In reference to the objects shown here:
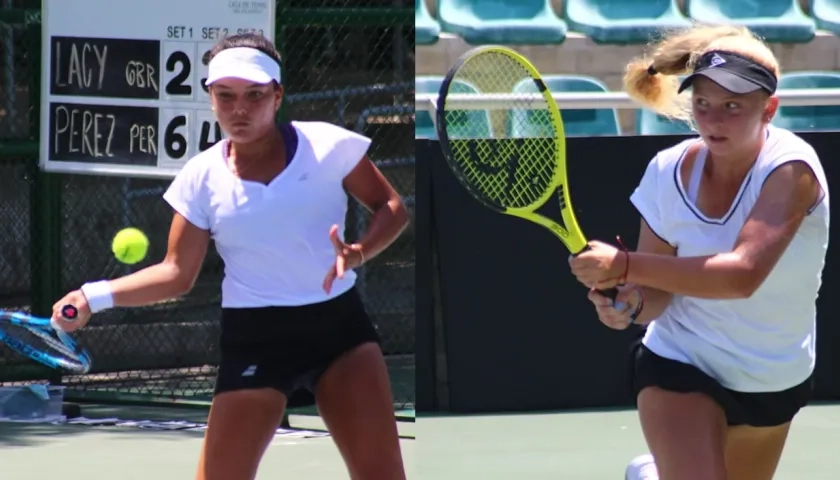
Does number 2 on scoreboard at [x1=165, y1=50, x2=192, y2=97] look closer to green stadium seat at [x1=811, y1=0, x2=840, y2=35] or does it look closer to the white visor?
the white visor

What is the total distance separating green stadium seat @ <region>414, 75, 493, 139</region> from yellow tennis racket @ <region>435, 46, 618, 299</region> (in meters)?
1.06

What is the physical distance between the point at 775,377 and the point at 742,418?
12 cm

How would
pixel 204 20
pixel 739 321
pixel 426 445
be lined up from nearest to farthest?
pixel 739 321
pixel 426 445
pixel 204 20

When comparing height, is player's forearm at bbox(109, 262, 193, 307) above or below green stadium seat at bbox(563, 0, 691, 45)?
below

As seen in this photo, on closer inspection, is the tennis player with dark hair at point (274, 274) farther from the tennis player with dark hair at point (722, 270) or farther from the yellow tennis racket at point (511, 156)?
the tennis player with dark hair at point (722, 270)

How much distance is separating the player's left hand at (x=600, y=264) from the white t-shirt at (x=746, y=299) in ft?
0.83

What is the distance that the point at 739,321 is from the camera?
3273mm

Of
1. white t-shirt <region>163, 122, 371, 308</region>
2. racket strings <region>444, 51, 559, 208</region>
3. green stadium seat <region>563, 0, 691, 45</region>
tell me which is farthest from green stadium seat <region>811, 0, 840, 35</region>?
white t-shirt <region>163, 122, 371, 308</region>

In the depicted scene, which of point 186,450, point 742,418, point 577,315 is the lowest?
point 186,450

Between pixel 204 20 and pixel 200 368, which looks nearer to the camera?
pixel 204 20

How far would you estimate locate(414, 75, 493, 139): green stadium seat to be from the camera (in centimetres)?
532

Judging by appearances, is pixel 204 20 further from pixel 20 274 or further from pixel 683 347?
pixel 683 347

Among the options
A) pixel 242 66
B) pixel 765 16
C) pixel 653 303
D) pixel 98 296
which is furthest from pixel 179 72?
pixel 653 303

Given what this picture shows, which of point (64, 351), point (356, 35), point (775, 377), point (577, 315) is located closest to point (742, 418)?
point (775, 377)
